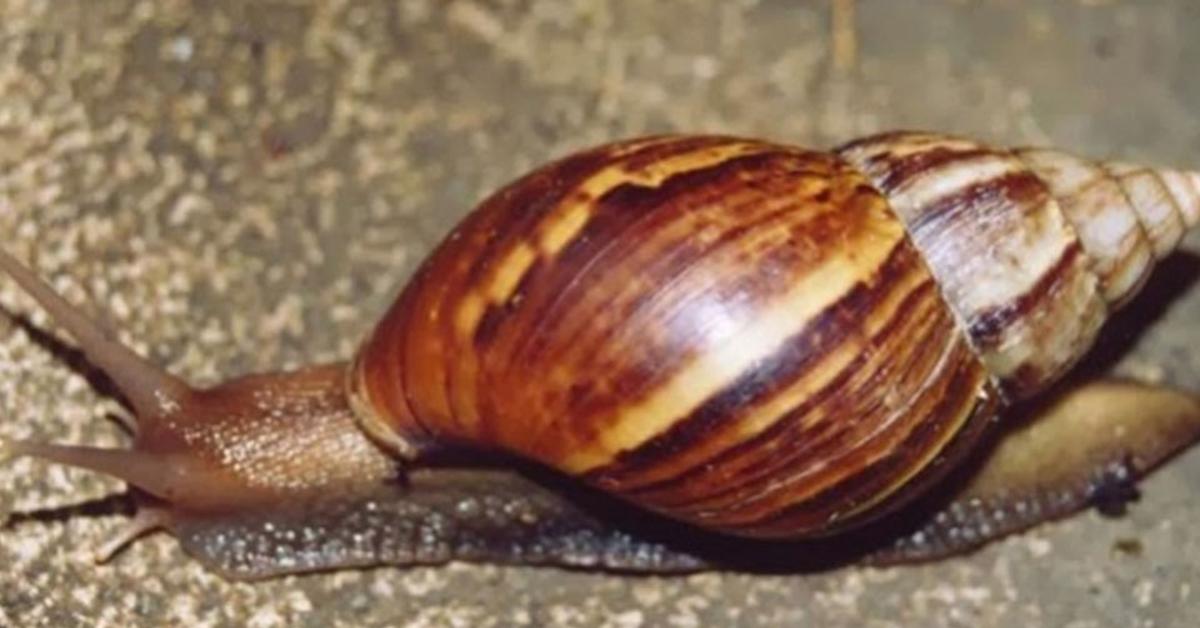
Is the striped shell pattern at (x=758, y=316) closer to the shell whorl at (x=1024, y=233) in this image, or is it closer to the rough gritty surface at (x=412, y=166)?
the shell whorl at (x=1024, y=233)

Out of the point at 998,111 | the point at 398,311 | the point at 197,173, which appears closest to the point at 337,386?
the point at 398,311

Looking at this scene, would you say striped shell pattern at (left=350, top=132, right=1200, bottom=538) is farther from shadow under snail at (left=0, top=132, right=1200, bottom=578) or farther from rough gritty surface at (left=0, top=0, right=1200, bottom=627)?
rough gritty surface at (left=0, top=0, right=1200, bottom=627)

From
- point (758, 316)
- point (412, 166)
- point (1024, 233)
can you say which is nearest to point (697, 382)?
point (758, 316)

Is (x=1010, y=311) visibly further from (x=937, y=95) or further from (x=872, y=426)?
(x=937, y=95)

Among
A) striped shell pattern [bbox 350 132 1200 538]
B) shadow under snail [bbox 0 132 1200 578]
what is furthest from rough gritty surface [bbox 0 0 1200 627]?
striped shell pattern [bbox 350 132 1200 538]

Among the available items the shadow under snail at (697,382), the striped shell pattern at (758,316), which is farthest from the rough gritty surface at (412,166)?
the striped shell pattern at (758,316)
